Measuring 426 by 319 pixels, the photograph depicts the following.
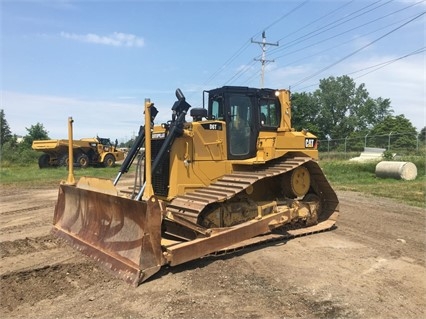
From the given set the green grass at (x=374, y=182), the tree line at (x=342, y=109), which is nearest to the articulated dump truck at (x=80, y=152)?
the green grass at (x=374, y=182)

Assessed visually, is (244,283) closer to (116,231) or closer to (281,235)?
(116,231)

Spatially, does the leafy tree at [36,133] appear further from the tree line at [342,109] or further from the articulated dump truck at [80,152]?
the tree line at [342,109]

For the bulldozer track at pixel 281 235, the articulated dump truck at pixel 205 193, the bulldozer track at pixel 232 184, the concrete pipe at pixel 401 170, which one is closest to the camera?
the articulated dump truck at pixel 205 193

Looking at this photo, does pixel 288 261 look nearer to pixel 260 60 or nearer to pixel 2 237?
pixel 2 237

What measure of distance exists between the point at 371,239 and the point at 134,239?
467 cm

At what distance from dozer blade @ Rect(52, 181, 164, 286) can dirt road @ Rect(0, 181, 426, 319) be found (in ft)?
0.60

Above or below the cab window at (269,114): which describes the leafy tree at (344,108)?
above

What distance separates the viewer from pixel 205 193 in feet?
23.5

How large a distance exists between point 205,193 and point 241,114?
1.94 m

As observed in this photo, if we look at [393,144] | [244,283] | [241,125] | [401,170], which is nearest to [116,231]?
[244,283]

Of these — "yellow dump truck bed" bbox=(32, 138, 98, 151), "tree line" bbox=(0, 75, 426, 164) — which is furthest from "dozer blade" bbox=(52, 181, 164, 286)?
"tree line" bbox=(0, 75, 426, 164)

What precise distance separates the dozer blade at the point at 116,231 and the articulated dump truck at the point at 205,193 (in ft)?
0.05

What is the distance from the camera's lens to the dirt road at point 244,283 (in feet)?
15.3

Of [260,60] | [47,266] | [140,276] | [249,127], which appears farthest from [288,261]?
[260,60]
